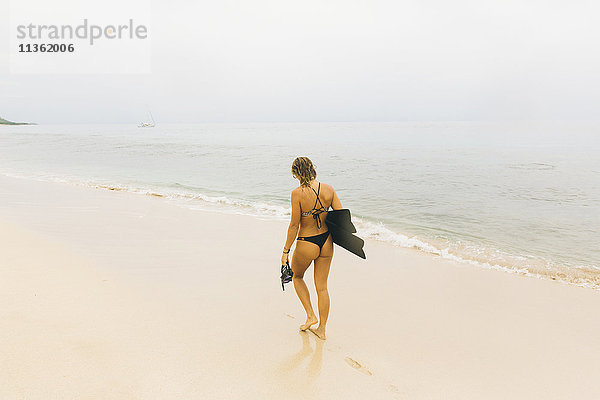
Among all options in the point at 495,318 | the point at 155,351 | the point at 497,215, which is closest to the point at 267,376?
the point at 155,351

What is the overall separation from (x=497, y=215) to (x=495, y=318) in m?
8.06

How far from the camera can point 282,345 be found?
3.71 m

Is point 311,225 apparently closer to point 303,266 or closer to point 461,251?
point 303,266

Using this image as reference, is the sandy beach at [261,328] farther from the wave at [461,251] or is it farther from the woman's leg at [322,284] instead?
the wave at [461,251]

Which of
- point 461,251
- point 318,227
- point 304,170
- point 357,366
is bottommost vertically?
point 461,251

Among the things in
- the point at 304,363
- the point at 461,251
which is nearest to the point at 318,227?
the point at 304,363

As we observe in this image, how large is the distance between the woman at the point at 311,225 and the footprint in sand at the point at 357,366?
16.6 inches

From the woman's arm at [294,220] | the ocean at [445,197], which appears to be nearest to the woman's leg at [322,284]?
the woman's arm at [294,220]

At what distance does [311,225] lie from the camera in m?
3.65

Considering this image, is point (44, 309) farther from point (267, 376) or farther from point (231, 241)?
point (231, 241)

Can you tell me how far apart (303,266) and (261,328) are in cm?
92

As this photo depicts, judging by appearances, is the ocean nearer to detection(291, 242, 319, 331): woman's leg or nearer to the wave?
the wave

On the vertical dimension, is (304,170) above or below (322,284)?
above

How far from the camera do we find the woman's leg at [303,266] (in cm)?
367
